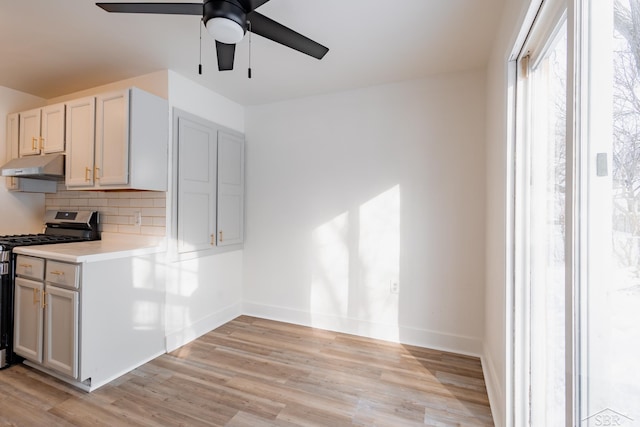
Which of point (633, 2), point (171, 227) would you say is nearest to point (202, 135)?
point (171, 227)

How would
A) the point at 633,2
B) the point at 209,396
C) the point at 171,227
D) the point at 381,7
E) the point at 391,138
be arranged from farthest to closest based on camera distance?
1. the point at 391,138
2. the point at 171,227
3. the point at 209,396
4. the point at 381,7
5. the point at 633,2

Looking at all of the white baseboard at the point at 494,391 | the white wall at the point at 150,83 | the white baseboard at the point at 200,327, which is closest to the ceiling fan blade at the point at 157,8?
the white wall at the point at 150,83

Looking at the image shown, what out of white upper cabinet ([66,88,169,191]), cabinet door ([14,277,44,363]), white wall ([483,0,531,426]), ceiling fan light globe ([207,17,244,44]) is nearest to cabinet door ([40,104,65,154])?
white upper cabinet ([66,88,169,191])

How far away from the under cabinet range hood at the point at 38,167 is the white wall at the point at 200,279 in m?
1.05

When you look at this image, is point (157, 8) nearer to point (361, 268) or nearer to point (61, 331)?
point (61, 331)

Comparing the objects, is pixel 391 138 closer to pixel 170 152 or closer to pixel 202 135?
pixel 202 135

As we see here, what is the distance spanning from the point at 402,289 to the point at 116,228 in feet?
9.46

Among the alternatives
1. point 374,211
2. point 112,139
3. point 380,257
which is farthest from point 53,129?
point 380,257

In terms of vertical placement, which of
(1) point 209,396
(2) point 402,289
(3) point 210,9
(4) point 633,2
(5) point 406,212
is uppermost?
(3) point 210,9

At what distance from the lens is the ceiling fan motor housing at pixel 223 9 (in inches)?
54.3

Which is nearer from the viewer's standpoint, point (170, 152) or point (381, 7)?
point (381, 7)

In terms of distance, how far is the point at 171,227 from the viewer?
275 centimetres

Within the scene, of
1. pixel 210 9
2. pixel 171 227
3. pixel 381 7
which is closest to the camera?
pixel 210 9

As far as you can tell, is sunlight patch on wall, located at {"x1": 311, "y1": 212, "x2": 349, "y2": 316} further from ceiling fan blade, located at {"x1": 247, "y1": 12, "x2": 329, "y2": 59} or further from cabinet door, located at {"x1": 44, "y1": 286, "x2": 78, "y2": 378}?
Answer: cabinet door, located at {"x1": 44, "y1": 286, "x2": 78, "y2": 378}
